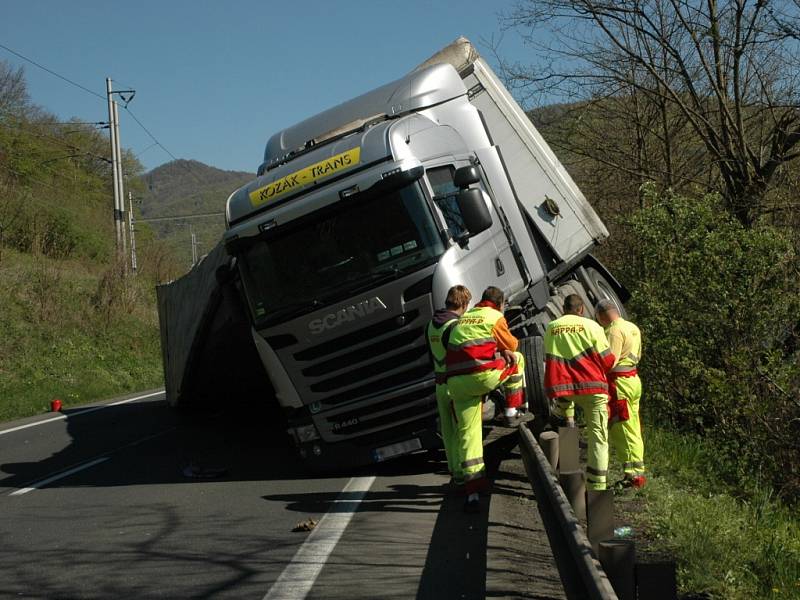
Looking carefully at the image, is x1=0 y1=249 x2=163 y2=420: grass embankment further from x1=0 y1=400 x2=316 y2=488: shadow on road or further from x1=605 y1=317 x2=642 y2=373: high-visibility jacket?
x1=605 y1=317 x2=642 y2=373: high-visibility jacket

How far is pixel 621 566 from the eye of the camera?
154 inches

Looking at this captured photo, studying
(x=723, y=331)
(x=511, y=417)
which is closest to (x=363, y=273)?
(x=511, y=417)

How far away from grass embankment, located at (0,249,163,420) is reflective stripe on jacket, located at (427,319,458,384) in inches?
578

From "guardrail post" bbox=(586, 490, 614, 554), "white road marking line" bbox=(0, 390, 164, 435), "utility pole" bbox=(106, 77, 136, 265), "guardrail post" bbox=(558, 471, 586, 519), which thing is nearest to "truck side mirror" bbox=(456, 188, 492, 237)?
"guardrail post" bbox=(558, 471, 586, 519)

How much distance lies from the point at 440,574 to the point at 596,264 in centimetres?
976

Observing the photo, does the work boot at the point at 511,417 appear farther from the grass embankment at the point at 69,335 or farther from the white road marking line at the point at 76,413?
the grass embankment at the point at 69,335

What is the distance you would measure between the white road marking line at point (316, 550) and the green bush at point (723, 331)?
530cm

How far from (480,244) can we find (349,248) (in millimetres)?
1354

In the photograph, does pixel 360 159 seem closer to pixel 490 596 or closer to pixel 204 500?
pixel 204 500

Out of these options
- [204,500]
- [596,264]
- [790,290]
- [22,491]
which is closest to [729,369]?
[790,290]

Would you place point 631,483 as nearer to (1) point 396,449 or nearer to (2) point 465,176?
(1) point 396,449

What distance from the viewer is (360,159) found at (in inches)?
373

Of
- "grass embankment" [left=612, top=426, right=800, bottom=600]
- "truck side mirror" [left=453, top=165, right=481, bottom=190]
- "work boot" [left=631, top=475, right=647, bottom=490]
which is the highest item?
"truck side mirror" [left=453, top=165, right=481, bottom=190]

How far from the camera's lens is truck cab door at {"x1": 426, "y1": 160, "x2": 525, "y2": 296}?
941 centimetres
